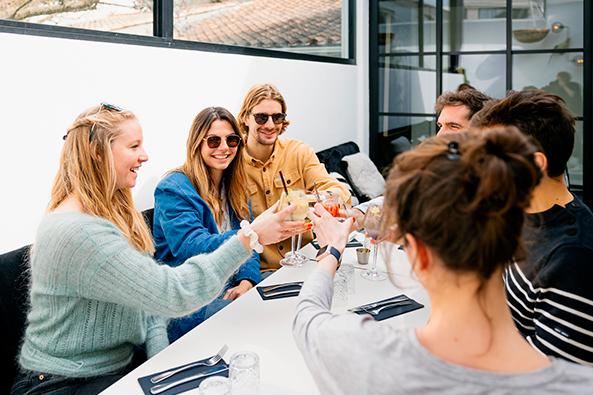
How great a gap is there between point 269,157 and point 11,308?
5.25ft

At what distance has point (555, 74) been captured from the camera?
17.2ft

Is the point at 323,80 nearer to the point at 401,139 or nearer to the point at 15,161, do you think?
the point at 401,139

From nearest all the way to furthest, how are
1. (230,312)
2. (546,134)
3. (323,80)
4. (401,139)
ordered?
(546,134) < (230,312) < (323,80) < (401,139)

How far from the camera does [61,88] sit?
2.27m

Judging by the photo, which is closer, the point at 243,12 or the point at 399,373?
the point at 399,373

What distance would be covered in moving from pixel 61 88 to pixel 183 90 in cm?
83

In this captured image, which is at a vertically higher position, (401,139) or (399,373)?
(401,139)

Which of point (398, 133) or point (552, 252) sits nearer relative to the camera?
point (552, 252)

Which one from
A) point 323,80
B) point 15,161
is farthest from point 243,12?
point 15,161

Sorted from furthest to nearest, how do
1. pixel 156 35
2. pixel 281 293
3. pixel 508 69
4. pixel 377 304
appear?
pixel 508 69 → pixel 156 35 → pixel 281 293 → pixel 377 304

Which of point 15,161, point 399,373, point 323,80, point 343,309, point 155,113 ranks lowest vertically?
point 343,309

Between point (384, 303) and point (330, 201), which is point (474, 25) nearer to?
point (330, 201)

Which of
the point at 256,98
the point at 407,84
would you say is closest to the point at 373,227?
the point at 256,98

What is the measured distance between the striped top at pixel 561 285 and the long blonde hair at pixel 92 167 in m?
1.13
